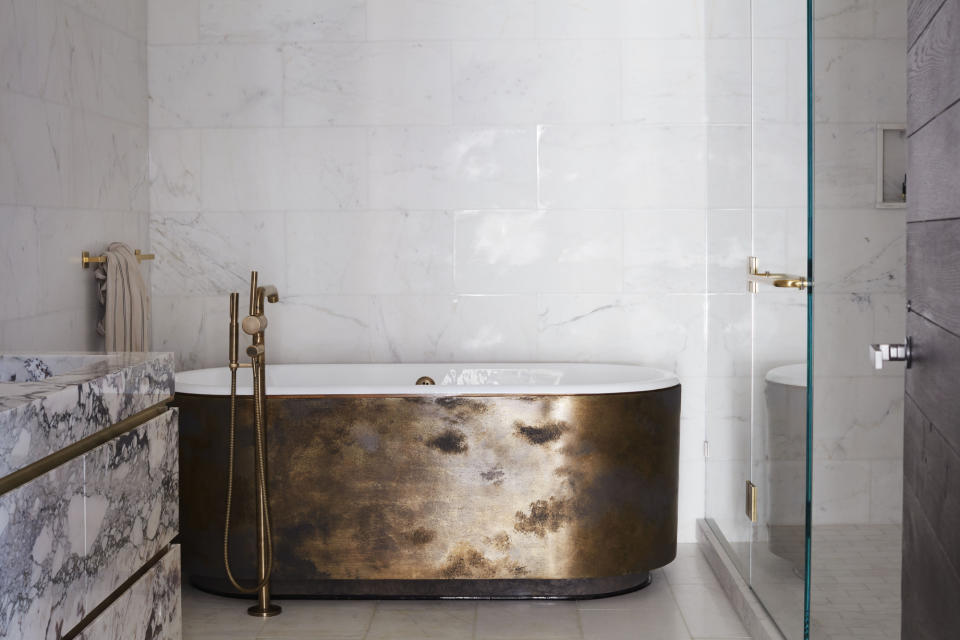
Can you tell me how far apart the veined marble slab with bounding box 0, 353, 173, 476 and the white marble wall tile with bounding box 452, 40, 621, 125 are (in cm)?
208

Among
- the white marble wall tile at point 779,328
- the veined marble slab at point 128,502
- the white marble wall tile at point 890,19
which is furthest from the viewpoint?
the white marble wall tile at point 779,328

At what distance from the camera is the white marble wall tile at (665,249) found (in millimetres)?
3938

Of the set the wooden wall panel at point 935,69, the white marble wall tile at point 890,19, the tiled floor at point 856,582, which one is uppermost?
the white marble wall tile at point 890,19

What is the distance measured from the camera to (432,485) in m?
3.12

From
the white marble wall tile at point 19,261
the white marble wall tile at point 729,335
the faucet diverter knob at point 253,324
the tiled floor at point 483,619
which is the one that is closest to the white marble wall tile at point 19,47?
the white marble wall tile at point 19,261

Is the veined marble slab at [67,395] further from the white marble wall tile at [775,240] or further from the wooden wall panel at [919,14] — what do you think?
the white marble wall tile at [775,240]

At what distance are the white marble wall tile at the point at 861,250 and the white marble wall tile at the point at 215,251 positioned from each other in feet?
8.38

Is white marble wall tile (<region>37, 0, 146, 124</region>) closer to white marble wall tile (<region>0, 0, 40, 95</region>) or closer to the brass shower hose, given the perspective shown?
white marble wall tile (<region>0, 0, 40, 95</region>)

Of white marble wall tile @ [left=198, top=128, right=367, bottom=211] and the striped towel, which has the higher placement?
white marble wall tile @ [left=198, top=128, right=367, bottom=211]

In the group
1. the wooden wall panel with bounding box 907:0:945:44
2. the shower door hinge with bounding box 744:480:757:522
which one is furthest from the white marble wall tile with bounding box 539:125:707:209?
the wooden wall panel with bounding box 907:0:945:44

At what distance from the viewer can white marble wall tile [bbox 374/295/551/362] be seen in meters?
3.98

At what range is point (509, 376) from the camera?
3848 mm

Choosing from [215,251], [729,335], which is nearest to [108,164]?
[215,251]

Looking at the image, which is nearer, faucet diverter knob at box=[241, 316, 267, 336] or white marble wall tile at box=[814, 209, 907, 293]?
white marble wall tile at box=[814, 209, 907, 293]
